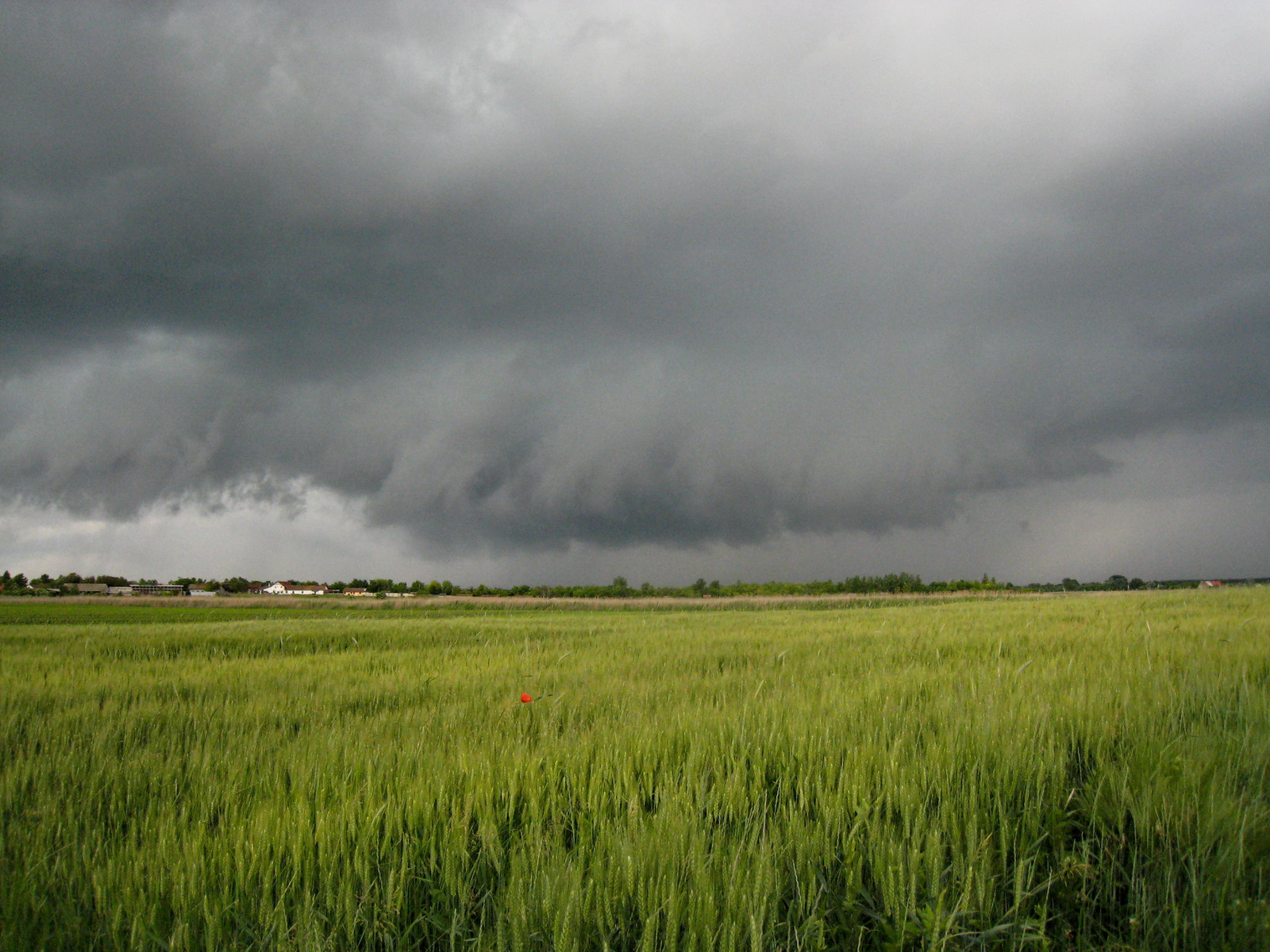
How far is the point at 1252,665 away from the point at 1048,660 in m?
1.66

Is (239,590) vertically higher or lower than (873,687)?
lower

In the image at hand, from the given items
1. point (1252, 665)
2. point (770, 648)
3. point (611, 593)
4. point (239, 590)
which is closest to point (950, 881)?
point (1252, 665)

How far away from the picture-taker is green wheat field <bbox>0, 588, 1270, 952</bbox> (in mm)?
2279

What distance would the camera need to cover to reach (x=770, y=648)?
10.2m

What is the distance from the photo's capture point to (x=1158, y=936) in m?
2.28

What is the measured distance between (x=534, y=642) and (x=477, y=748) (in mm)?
8831

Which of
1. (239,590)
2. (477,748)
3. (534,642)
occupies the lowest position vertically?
(239,590)

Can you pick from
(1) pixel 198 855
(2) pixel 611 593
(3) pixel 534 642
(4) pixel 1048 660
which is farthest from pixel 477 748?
(2) pixel 611 593

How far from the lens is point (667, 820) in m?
2.74

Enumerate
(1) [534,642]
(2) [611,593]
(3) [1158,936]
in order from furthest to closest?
(2) [611,593], (1) [534,642], (3) [1158,936]

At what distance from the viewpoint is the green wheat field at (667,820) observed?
2.28 metres

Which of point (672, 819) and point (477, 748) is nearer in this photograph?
point (672, 819)

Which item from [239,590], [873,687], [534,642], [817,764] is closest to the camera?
[817,764]

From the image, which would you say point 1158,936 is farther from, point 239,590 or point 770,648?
point 239,590
